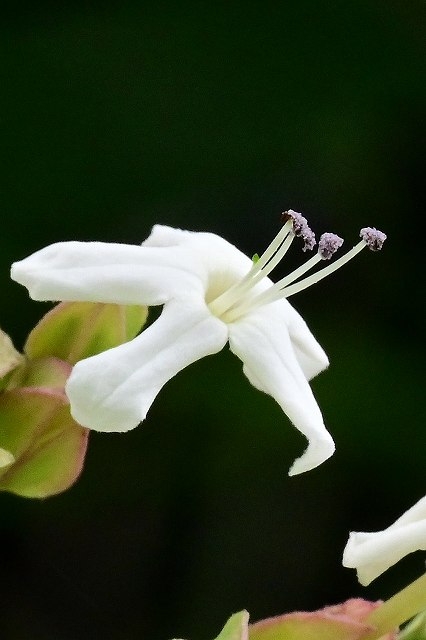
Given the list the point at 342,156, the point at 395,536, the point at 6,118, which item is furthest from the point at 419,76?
the point at 395,536

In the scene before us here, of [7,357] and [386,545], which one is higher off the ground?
[7,357]

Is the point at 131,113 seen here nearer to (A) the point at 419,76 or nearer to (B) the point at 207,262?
(A) the point at 419,76

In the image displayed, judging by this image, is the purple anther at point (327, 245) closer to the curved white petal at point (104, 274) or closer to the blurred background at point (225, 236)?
the curved white petal at point (104, 274)

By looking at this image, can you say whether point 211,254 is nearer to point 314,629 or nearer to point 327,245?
point 327,245

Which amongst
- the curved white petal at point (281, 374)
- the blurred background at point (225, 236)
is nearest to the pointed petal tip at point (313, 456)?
the curved white petal at point (281, 374)

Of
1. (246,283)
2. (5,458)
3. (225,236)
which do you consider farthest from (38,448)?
(225,236)

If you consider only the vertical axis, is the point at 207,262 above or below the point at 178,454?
above

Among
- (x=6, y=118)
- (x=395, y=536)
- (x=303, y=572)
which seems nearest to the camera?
(x=395, y=536)

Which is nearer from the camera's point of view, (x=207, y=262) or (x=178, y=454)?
(x=207, y=262)
